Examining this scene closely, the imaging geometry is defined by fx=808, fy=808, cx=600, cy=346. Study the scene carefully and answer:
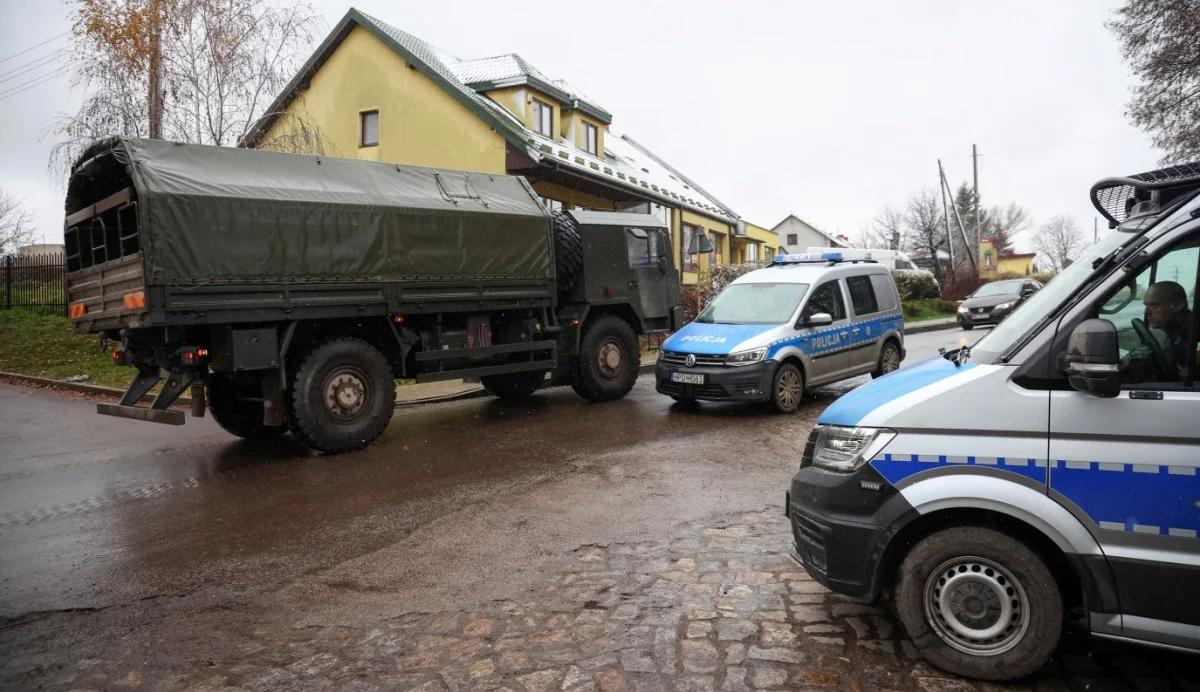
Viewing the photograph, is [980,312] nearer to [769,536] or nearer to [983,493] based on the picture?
[769,536]

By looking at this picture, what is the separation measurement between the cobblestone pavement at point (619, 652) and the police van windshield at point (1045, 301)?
137 centimetres

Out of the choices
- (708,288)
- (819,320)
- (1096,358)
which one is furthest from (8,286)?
(1096,358)

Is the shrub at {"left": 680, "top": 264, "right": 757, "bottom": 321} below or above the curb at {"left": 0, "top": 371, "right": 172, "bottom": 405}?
above

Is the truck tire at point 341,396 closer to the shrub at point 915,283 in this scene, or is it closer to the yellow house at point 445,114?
the yellow house at point 445,114

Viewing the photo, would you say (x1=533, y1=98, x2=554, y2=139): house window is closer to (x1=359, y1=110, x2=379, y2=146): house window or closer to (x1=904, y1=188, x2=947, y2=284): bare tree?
Answer: (x1=359, y1=110, x2=379, y2=146): house window

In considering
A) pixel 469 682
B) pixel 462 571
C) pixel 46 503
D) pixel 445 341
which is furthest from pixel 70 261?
pixel 469 682

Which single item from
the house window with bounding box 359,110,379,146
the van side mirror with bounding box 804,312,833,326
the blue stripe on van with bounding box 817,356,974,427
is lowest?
the blue stripe on van with bounding box 817,356,974,427

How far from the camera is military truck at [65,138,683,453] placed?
7629mm

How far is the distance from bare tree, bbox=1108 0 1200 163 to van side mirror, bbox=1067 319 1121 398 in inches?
963

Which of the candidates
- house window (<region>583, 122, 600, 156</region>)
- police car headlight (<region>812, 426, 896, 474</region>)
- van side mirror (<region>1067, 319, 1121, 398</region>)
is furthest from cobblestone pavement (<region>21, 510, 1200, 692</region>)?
house window (<region>583, 122, 600, 156</region>)

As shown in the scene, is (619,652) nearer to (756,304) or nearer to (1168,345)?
(1168,345)

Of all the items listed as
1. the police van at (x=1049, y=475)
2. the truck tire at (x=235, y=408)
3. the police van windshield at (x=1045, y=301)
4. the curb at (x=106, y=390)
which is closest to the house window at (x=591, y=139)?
the curb at (x=106, y=390)

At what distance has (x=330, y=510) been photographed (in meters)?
6.30

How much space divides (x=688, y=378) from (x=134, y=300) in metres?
6.16
